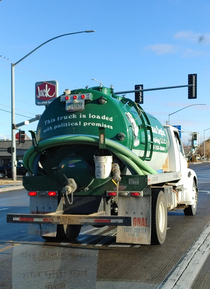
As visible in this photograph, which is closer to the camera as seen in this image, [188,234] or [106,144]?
[106,144]

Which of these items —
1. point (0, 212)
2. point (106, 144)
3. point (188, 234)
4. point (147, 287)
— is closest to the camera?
point (147, 287)

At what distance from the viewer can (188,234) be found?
8.98 m

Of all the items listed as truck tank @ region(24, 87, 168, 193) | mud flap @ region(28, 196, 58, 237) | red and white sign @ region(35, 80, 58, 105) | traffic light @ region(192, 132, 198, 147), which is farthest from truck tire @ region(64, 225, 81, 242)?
red and white sign @ region(35, 80, 58, 105)

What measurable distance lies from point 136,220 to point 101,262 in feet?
4.07

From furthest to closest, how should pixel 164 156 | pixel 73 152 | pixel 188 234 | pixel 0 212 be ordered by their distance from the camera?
pixel 0 212
pixel 164 156
pixel 188 234
pixel 73 152

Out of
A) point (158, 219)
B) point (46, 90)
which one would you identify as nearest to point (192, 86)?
point (46, 90)

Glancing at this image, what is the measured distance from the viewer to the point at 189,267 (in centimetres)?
617

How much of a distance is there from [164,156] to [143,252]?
3478mm

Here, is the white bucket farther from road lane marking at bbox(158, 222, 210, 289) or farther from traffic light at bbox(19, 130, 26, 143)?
traffic light at bbox(19, 130, 26, 143)

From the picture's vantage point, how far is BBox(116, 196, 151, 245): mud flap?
732 cm

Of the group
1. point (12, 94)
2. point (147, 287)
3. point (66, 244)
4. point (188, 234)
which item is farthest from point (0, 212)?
point (12, 94)

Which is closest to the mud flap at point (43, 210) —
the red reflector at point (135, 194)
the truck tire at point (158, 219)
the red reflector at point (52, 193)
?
the red reflector at point (52, 193)

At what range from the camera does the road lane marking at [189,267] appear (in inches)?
211

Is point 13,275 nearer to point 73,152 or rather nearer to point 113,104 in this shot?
point 73,152
